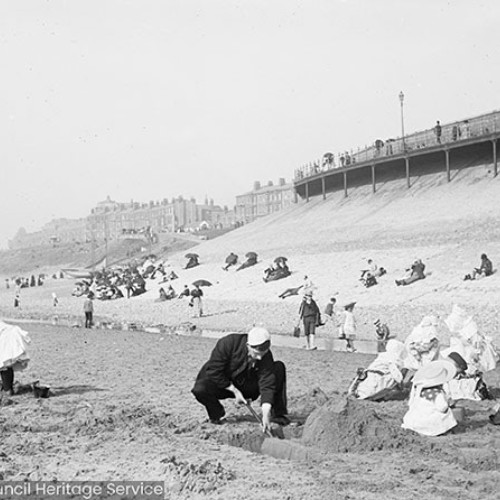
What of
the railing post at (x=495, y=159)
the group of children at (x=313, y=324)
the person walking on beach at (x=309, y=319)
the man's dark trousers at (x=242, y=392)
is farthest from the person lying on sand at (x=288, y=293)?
the man's dark trousers at (x=242, y=392)

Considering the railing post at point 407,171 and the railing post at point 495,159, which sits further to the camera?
the railing post at point 407,171

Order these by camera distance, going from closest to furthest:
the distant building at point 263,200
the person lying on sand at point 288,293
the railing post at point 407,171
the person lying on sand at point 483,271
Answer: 1. the person lying on sand at point 483,271
2. the person lying on sand at point 288,293
3. the railing post at point 407,171
4. the distant building at point 263,200

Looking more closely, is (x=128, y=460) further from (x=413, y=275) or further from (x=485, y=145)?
(x=485, y=145)

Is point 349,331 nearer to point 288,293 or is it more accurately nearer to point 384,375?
point 384,375

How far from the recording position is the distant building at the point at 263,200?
147 meters

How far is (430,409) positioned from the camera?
28.1 ft

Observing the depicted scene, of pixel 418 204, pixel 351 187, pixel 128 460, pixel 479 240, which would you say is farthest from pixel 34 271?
pixel 128 460

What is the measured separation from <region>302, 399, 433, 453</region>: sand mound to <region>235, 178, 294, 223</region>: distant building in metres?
136

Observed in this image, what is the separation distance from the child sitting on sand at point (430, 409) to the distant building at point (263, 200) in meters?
A: 136

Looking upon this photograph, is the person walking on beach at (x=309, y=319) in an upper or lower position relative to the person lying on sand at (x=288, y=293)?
upper

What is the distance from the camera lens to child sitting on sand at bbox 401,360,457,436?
336 inches

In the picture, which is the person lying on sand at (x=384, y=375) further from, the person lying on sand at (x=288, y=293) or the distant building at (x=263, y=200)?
the distant building at (x=263, y=200)

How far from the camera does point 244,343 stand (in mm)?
8719

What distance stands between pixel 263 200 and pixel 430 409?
Answer: 475 feet
